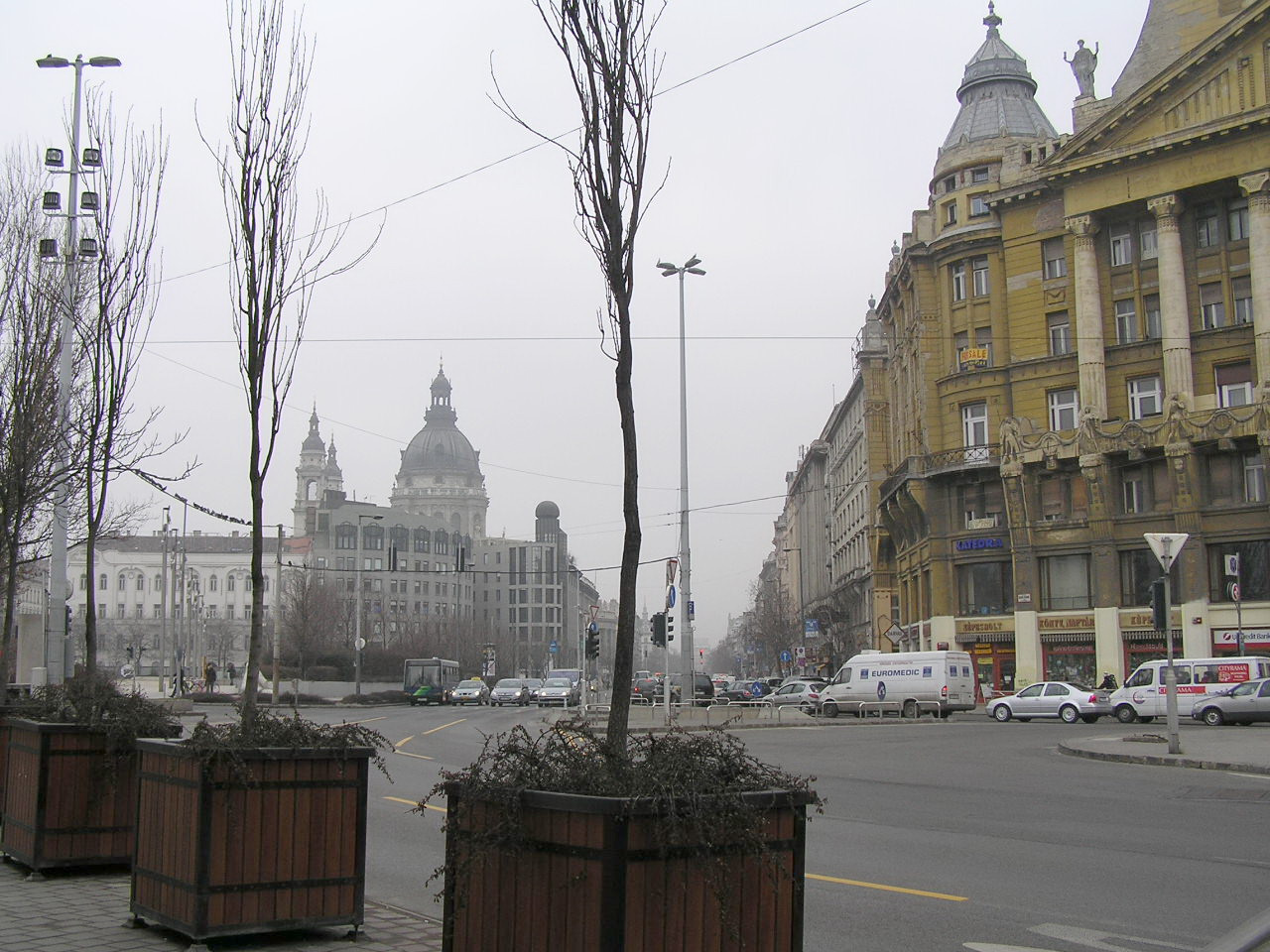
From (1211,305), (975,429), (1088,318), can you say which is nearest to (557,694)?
(975,429)

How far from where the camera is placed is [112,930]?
778 cm

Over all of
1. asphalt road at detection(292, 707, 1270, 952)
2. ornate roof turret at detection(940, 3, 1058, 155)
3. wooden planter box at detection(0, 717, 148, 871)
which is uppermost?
ornate roof turret at detection(940, 3, 1058, 155)

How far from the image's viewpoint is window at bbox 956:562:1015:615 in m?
55.7

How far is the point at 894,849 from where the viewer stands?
1227 centimetres

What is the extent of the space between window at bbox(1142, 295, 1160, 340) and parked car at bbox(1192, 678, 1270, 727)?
59.6ft

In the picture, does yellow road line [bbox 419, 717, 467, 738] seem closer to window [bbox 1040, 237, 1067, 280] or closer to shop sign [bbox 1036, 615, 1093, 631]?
shop sign [bbox 1036, 615, 1093, 631]

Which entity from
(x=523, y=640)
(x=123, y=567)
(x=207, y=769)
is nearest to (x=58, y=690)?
(x=207, y=769)

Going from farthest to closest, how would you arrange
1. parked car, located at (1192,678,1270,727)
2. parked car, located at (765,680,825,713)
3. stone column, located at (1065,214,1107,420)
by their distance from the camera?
stone column, located at (1065,214,1107,420) < parked car, located at (765,680,825,713) < parked car, located at (1192,678,1270,727)

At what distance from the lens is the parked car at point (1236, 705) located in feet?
119

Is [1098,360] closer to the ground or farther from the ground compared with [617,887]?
farther from the ground

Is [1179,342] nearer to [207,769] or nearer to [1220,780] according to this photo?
[1220,780]

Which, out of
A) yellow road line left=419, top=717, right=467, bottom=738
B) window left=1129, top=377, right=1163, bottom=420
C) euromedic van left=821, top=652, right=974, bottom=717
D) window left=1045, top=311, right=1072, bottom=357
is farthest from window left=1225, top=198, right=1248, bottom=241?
yellow road line left=419, top=717, right=467, bottom=738

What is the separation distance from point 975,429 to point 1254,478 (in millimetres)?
12046

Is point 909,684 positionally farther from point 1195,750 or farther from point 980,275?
point 980,275
